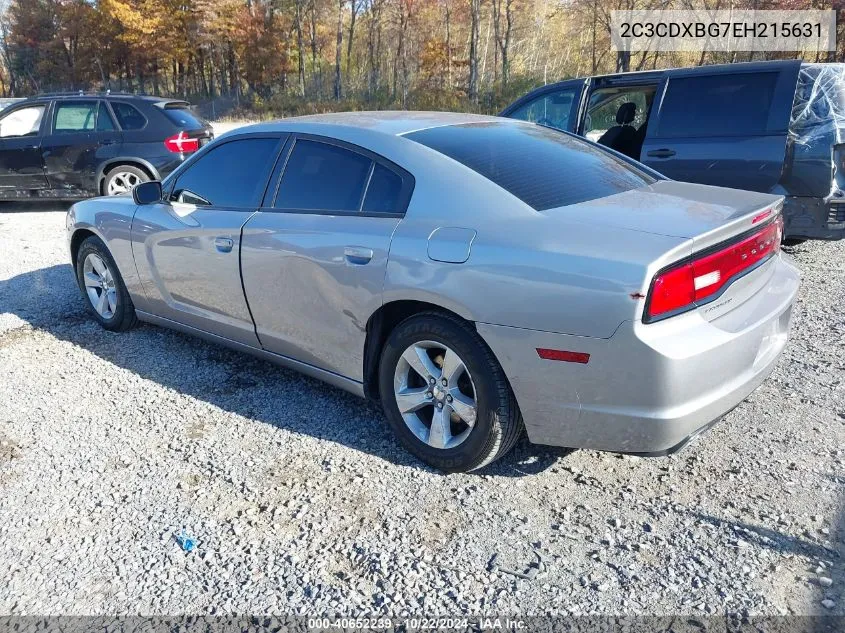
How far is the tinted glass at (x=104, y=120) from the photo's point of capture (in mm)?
9578

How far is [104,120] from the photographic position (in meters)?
9.59

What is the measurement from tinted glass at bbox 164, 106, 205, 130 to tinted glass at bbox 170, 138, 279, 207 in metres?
6.01

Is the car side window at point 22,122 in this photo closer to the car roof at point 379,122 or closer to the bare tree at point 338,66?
the car roof at point 379,122

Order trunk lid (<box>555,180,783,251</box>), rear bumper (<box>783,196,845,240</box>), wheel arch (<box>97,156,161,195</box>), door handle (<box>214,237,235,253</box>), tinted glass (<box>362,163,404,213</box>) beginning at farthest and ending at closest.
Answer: wheel arch (<box>97,156,161,195</box>), rear bumper (<box>783,196,845,240</box>), door handle (<box>214,237,235,253</box>), tinted glass (<box>362,163,404,213</box>), trunk lid (<box>555,180,783,251</box>)

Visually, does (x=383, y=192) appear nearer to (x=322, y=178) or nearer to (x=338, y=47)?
(x=322, y=178)

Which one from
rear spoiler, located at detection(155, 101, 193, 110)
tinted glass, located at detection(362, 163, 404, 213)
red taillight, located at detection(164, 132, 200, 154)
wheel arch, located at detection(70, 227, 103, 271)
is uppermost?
rear spoiler, located at detection(155, 101, 193, 110)

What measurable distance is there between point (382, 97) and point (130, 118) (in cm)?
3106

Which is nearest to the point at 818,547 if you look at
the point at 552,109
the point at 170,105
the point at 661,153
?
the point at 661,153

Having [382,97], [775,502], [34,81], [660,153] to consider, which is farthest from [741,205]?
[34,81]

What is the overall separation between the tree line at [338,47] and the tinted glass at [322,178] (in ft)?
102

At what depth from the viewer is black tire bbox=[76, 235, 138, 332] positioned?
4.82m

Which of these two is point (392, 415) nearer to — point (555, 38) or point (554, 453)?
point (554, 453)

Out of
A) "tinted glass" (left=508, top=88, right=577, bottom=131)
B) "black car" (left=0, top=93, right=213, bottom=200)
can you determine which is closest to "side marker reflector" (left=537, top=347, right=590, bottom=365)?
"tinted glass" (left=508, top=88, right=577, bottom=131)

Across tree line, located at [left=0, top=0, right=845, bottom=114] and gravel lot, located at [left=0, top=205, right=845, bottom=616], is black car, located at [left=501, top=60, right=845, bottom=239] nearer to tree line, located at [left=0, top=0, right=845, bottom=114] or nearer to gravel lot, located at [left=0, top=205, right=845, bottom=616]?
gravel lot, located at [left=0, top=205, right=845, bottom=616]
